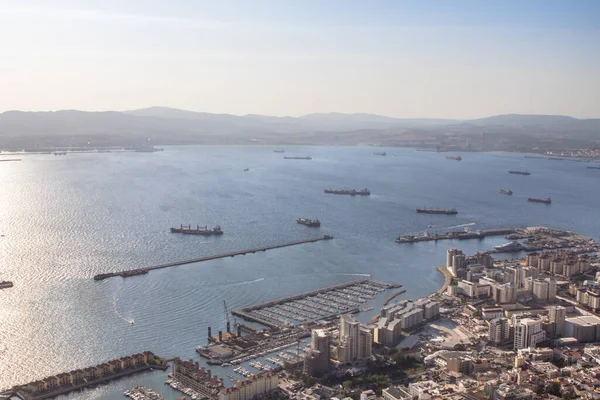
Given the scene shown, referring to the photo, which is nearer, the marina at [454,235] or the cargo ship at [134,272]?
the cargo ship at [134,272]

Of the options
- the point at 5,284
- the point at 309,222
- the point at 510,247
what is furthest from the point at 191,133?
the point at 5,284

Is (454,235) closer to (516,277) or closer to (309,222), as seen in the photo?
(309,222)

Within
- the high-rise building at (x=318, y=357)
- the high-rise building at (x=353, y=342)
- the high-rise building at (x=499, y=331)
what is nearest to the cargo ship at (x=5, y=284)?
the high-rise building at (x=318, y=357)

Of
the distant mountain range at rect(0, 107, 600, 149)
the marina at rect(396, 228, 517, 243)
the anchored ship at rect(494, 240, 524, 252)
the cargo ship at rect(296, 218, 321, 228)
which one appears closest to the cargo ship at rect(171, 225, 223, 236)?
the cargo ship at rect(296, 218, 321, 228)

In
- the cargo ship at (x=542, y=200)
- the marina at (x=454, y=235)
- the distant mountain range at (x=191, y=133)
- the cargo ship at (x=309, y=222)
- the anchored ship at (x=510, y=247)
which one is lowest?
the anchored ship at (x=510, y=247)

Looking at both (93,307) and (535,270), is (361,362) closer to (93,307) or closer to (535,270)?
(93,307)

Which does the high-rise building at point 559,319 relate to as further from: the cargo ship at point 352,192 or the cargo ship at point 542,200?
the cargo ship at point 352,192

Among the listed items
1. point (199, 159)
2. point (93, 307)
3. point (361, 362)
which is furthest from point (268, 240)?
point (199, 159)

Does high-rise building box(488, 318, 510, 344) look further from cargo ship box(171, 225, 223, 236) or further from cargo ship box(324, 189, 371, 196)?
cargo ship box(324, 189, 371, 196)
